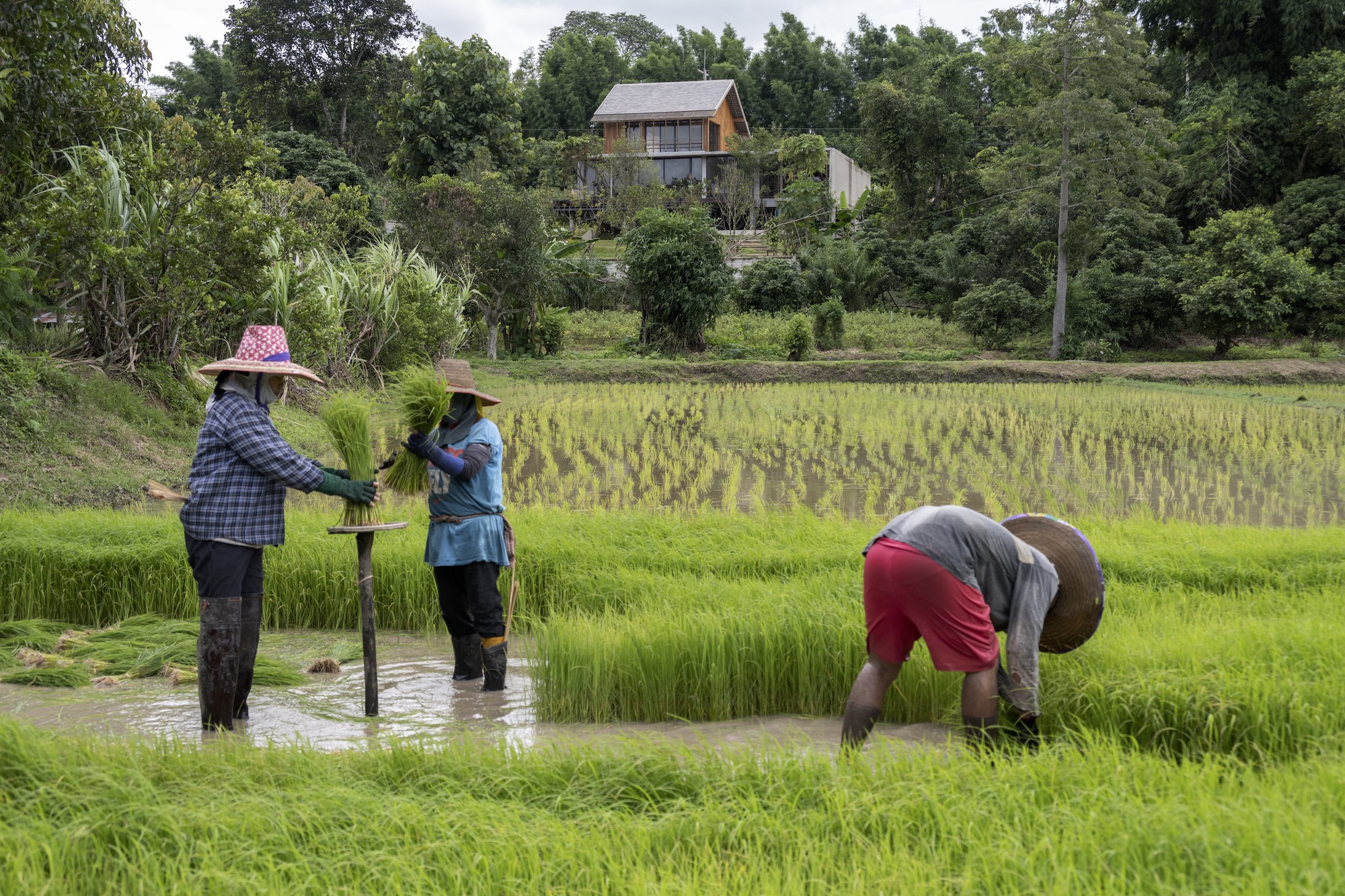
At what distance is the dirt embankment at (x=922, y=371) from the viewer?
1939 cm

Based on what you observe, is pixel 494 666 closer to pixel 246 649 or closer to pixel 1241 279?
pixel 246 649

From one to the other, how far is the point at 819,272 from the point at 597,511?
22802mm

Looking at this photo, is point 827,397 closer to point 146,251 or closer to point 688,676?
point 146,251

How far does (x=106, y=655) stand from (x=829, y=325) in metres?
21.8

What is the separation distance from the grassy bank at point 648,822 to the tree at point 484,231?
63.2 feet

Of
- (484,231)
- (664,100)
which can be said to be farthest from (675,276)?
(664,100)

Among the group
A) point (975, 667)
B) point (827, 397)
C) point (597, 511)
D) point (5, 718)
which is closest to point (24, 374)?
point (597, 511)

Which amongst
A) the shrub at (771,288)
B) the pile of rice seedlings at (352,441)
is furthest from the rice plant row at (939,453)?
the shrub at (771,288)

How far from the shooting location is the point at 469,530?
167 inches

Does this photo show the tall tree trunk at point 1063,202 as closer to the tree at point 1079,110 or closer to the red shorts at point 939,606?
the tree at point 1079,110

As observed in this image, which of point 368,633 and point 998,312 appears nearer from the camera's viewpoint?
point 368,633

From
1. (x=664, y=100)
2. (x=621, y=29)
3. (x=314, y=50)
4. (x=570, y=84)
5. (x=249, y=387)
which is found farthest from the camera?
(x=621, y=29)

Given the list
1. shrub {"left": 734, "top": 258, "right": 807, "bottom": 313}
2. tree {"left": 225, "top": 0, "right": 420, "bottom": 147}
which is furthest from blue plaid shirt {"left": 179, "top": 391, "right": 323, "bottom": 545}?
tree {"left": 225, "top": 0, "right": 420, "bottom": 147}

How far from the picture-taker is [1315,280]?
22.4 metres
